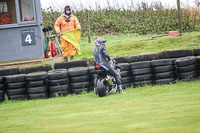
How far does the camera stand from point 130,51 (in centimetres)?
1656

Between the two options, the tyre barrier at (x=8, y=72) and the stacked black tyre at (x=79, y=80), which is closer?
the stacked black tyre at (x=79, y=80)

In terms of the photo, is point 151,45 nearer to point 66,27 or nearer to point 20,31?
point 66,27

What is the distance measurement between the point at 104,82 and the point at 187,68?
2832 millimetres

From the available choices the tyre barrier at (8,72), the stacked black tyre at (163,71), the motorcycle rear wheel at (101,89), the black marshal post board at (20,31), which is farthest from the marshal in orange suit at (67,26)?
the motorcycle rear wheel at (101,89)

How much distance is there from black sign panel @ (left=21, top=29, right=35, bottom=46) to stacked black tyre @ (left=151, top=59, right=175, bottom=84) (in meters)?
5.48

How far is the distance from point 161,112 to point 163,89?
410 centimetres

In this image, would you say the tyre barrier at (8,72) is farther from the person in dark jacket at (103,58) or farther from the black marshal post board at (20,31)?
the person in dark jacket at (103,58)

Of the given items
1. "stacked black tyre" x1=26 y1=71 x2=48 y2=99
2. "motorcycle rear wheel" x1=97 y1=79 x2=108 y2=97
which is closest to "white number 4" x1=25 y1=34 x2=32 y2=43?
"stacked black tyre" x1=26 y1=71 x2=48 y2=99

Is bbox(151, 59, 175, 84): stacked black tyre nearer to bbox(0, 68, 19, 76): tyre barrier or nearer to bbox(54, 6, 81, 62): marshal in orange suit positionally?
bbox(54, 6, 81, 62): marshal in orange suit

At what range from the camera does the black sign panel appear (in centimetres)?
1675

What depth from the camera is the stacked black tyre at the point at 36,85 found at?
44.4ft

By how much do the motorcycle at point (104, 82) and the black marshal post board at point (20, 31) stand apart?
4938 mm

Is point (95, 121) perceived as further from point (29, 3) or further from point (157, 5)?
point (157, 5)

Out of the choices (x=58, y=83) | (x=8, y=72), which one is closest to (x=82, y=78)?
(x=58, y=83)
